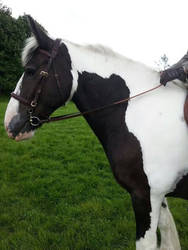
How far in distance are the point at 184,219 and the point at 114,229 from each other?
1.15 m

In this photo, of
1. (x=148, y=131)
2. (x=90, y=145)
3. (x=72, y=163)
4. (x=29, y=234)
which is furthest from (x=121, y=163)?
(x=90, y=145)

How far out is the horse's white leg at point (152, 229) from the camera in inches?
79.0

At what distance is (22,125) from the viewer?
2.15 m

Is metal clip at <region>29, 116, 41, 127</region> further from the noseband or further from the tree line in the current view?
the tree line

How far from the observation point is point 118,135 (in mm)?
2098

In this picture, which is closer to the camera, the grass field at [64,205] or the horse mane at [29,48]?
the horse mane at [29,48]

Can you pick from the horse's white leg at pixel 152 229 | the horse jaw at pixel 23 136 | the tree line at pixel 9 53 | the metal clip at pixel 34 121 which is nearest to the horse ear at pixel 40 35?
the metal clip at pixel 34 121

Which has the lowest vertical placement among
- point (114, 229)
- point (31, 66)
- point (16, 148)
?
point (16, 148)

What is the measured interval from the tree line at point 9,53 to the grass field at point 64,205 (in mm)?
21050

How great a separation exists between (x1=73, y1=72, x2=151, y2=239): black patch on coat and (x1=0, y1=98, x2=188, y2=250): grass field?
1.21 meters

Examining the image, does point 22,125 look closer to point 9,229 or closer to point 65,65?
point 65,65

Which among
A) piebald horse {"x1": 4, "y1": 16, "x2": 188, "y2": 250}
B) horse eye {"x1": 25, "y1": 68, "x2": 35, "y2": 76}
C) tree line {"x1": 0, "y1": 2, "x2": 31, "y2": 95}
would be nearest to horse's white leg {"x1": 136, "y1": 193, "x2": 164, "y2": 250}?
piebald horse {"x1": 4, "y1": 16, "x2": 188, "y2": 250}

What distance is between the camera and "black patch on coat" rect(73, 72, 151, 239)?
1999 millimetres

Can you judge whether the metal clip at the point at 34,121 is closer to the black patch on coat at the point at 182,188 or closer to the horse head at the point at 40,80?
the horse head at the point at 40,80
